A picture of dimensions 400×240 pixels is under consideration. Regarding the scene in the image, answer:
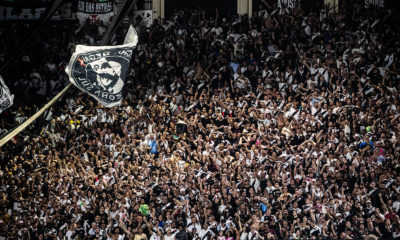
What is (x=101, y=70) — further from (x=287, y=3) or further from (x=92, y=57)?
(x=287, y=3)

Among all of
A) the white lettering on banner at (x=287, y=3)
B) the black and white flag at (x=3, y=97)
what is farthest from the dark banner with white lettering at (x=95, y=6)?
the black and white flag at (x=3, y=97)

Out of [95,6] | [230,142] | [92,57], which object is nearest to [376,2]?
[230,142]

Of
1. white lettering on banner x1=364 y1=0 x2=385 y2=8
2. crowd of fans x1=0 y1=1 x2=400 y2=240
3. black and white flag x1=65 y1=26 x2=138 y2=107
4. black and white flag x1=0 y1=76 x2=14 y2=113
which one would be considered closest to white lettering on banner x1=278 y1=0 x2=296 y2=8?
crowd of fans x1=0 y1=1 x2=400 y2=240

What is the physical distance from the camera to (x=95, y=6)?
2477 centimetres

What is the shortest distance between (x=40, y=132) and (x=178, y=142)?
473cm

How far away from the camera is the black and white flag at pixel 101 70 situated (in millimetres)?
13000

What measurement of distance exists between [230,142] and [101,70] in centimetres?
630

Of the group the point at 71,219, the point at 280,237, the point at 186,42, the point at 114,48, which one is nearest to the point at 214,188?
the point at 280,237

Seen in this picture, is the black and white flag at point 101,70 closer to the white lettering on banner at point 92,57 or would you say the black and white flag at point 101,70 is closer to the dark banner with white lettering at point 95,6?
the white lettering on banner at point 92,57

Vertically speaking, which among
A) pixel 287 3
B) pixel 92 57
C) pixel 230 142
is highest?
pixel 287 3

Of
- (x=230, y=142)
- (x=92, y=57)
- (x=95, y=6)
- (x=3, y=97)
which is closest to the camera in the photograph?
(x=92, y=57)

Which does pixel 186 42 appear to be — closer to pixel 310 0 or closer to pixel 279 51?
pixel 279 51

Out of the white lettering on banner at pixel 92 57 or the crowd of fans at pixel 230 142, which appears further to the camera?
the crowd of fans at pixel 230 142

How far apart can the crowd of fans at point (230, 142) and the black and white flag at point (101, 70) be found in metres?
4.59
